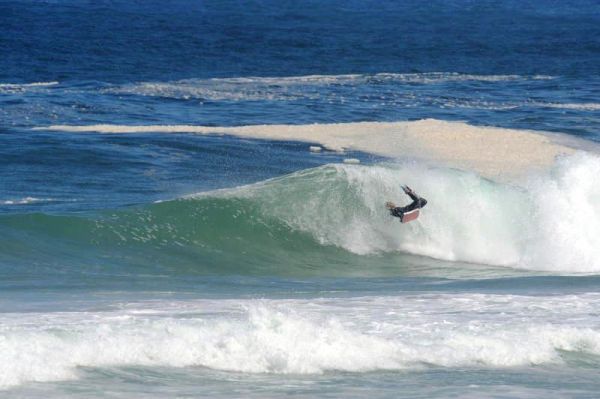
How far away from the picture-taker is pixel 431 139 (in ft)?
94.0

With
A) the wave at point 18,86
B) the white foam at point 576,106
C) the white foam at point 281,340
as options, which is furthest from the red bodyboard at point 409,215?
the wave at point 18,86

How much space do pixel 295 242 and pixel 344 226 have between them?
2.87 ft

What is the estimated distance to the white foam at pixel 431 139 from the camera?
26.1 m

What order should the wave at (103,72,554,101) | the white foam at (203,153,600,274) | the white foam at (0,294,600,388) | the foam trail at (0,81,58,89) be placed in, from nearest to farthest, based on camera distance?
the white foam at (0,294,600,388) → the white foam at (203,153,600,274) → the wave at (103,72,554,101) → the foam trail at (0,81,58,89)

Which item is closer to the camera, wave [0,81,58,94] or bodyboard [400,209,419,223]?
bodyboard [400,209,419,223]

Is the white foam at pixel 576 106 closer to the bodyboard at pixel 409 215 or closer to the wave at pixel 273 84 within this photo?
the wave at pixel 273 84

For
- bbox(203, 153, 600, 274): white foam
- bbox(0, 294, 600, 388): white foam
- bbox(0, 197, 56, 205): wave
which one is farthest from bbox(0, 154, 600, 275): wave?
bbox(0, 294, 600, 388): white foam

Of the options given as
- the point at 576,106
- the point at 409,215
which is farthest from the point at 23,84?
the point at 409,215

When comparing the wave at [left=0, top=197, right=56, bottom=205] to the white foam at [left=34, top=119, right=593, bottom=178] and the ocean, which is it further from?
the white foam at [left=34, top=119, right=593, bottom=178]

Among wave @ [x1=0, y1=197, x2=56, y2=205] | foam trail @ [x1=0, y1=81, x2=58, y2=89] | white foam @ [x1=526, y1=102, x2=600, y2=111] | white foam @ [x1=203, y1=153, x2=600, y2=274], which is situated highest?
white foam @ [x1=526, y1=102, x2=600, y2=111]

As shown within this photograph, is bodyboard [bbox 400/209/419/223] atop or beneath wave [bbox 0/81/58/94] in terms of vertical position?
atop

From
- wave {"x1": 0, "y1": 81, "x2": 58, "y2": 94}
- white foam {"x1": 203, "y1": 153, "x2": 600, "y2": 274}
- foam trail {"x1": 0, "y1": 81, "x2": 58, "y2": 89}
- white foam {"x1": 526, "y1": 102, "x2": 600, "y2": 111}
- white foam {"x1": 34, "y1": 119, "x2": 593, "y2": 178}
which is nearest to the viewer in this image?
white foam {"x1": 203, "y1": 153, "x2": 600, "y2": 274}

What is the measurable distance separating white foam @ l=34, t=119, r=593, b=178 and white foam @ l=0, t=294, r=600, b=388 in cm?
1378

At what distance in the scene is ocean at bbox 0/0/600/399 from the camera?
9.51m
